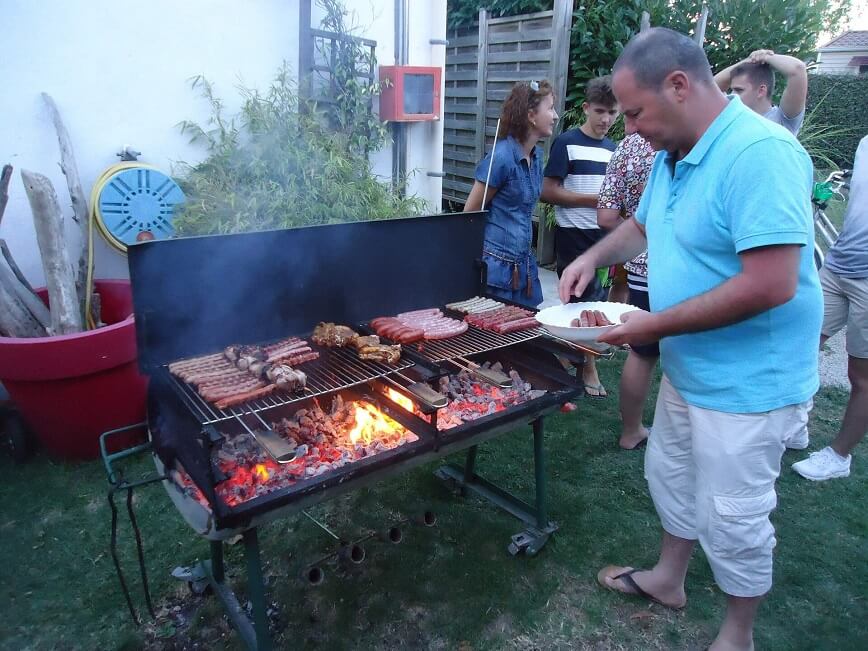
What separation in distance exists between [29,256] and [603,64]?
678 cm

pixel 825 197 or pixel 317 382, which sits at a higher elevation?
pixel 825 197

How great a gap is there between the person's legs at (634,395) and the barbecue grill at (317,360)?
1145 millimetres

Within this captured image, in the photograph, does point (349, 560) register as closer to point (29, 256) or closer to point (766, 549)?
point (766, 549)

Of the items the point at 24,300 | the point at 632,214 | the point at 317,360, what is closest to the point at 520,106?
the point at 632,214

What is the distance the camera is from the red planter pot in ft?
11.9

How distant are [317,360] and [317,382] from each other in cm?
27

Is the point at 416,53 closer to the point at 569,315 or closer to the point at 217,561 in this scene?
the point at 569,315

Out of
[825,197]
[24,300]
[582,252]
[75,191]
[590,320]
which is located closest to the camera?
[590,320]

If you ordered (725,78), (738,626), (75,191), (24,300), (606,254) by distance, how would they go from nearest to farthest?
(738,626), (606,254), (24,300), (75,191), (725,78)

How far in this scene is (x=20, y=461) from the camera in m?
4.10

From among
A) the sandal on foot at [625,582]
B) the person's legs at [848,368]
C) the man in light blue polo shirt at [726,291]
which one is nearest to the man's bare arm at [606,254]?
the man in light blue polo shirt at [726,291]

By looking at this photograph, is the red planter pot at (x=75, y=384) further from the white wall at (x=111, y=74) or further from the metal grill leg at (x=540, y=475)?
the metal grill leg at (x=540, y=475)

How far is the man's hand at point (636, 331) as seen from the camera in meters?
2.24

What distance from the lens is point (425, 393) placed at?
263 centimetres
